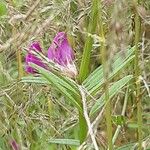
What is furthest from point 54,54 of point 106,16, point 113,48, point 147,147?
point 113,48

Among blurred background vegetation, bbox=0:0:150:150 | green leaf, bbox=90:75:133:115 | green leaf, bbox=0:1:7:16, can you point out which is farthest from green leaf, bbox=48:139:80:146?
green leaf, bbox=0:1:7:16

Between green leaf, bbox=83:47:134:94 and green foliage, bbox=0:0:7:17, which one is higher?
green foliage, bbox=0:0:7:17

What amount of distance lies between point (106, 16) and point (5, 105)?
32 centimetres

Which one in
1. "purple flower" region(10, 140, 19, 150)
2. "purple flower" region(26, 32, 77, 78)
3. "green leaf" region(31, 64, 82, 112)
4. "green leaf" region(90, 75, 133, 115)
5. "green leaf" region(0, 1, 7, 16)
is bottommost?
"purple flower" region(10, 140, 19, 150)

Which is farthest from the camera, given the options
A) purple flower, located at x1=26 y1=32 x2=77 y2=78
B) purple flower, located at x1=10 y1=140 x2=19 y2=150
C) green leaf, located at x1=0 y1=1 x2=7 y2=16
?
green leaf, located at x1=0 y1=1 x2=7 y2=16

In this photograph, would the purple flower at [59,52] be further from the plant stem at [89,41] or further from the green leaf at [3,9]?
the green leaf at [3,9]

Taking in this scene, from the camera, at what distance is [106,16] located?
3.16ft

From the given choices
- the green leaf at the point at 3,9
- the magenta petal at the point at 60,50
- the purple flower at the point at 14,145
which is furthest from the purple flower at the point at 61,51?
the green leaf at the point at 3,9

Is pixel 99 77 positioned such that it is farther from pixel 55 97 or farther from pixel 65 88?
pixel 55 97

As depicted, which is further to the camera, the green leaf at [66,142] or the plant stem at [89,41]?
the green leaf at [66,142]

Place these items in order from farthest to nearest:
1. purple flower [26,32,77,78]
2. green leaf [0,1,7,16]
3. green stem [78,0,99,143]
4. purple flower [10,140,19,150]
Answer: green leaf [0,1,7,16]
purple flower [10,140,19,150]
purple flower [26,32,77,78]
green stem [78,0,99,143]

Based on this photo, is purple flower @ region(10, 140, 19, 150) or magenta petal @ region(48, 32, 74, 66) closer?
magenta petal @ region(48, 32, 74, 66)

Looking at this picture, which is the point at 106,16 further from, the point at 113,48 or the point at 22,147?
the point at 113,48

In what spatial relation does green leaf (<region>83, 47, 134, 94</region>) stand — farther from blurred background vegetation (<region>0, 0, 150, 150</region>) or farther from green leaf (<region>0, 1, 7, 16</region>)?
green leaf (<region>0, 1, 7, 16</region>)
